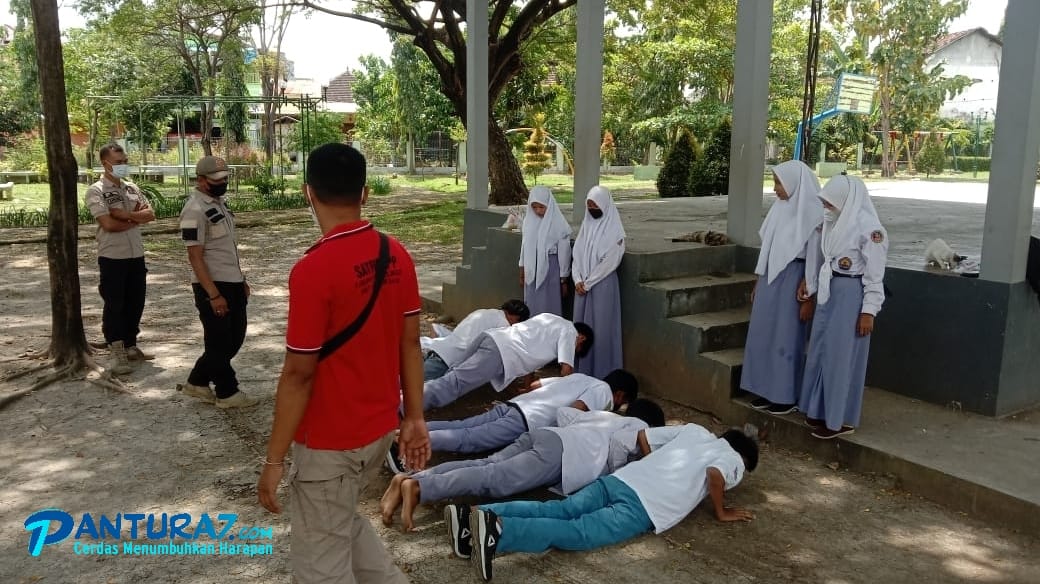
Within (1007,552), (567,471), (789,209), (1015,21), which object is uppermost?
(1015,21)

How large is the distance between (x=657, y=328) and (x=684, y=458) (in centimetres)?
208

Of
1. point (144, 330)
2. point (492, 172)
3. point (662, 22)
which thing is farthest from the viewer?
point (662, 22)

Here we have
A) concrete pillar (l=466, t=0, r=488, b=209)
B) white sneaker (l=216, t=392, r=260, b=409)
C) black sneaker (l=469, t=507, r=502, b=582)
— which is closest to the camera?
black sneaker (l=469, t=507, r=502, b=582)

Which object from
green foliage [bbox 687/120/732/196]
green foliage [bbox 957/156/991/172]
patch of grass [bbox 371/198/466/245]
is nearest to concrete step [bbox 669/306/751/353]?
patch of grass [bbox 371/198/466/245]

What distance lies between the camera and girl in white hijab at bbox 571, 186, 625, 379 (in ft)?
18.9

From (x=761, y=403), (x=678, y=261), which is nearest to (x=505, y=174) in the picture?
(x=678, y=261)

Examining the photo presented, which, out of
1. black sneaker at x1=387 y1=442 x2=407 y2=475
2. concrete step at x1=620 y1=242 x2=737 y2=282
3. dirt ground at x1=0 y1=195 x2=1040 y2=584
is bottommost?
dirt ground at x1=0 y1=195 x2=1040 y2=584

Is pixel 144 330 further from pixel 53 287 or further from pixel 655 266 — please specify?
pixel 655 266

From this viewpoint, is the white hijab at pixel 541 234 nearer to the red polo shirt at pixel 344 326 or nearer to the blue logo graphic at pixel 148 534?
the blue logo graphic at pixel 148 534

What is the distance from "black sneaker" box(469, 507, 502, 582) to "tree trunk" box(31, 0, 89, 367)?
13.7 ft

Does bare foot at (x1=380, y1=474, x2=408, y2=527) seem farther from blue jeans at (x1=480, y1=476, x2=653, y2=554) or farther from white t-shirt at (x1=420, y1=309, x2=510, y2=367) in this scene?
white t-shirt at (x1=420, y1=309, x2=510, y2=367)

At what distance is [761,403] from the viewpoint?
507 centimetres

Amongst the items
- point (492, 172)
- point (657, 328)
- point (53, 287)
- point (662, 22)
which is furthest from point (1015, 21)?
point (662, 22)

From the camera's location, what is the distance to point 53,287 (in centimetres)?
602
